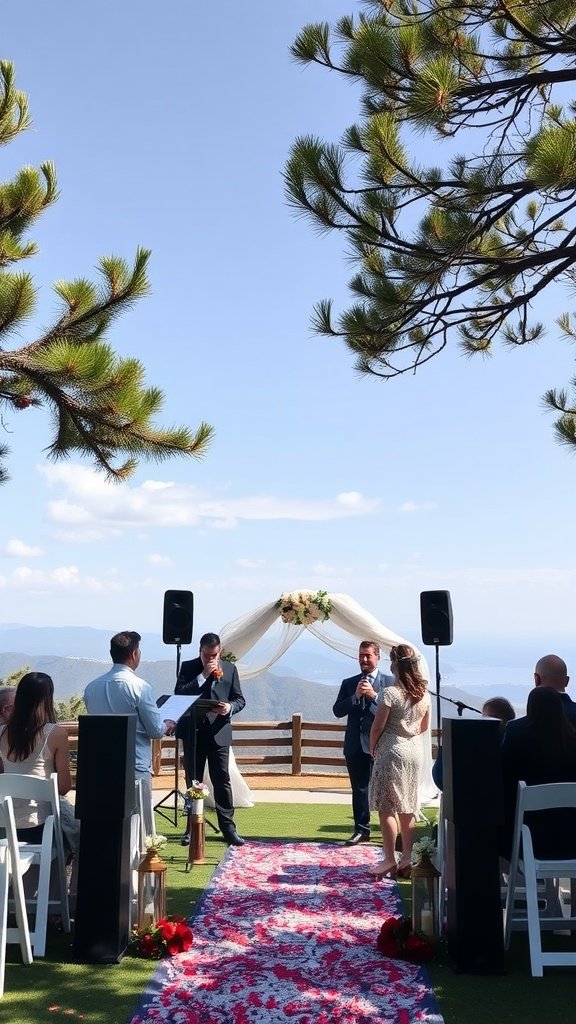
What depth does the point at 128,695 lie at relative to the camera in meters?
5.39

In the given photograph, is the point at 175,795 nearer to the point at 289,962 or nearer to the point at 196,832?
the point at 196,832

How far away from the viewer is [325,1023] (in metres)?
3.62

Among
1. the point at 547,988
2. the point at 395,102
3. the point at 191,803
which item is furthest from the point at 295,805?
the point at 395,102

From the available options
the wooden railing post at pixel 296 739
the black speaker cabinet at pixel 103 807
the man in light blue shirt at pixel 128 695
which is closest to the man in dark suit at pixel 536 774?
the black speaker cabinet at pixel 103 807

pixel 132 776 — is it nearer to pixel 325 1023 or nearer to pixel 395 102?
pixel 325 1023

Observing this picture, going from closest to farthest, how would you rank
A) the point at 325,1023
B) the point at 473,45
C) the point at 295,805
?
1. the point at 325,1023
2. the point at 473,45
3. the point at 295,805

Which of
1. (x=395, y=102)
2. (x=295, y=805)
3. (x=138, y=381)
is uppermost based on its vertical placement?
(x=395, y=102)

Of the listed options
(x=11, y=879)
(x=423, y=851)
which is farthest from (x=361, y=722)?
(x=11, y=879)

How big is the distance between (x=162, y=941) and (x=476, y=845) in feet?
5.20

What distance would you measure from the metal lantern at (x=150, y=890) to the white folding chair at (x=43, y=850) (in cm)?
39

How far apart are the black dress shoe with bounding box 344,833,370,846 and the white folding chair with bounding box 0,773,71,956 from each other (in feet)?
11.2

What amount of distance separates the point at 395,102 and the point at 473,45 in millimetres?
544

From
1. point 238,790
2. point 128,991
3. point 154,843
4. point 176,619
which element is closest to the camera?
point 128,991

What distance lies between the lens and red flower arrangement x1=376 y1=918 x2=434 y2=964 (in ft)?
14.3
